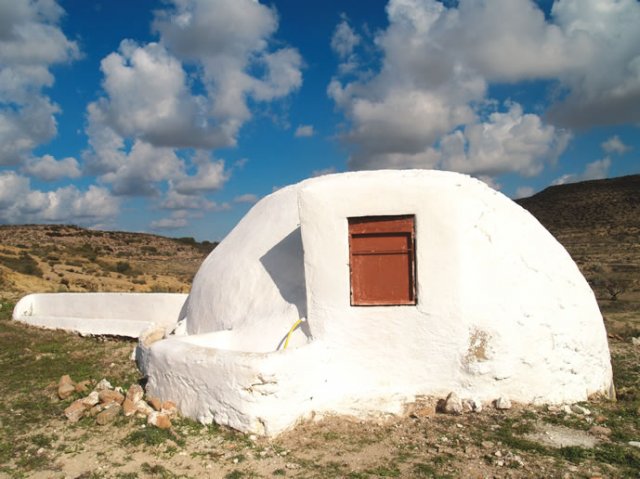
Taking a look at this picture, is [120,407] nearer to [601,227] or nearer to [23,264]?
[23,264]

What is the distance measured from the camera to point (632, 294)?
20.9 meters

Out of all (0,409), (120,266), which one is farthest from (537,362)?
(120,266)

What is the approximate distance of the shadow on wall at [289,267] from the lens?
7.51m

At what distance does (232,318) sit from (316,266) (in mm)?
2001

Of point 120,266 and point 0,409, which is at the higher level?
point 120,266

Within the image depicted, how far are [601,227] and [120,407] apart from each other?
43379 mm

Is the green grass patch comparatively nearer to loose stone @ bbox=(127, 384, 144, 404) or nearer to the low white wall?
loose stone @ bbox=(127, 384, 144, 404)

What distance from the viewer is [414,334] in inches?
263

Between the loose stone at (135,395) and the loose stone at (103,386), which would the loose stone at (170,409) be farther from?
the loose stone at (103,386)

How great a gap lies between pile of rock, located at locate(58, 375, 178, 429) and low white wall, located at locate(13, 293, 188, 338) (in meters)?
4.52

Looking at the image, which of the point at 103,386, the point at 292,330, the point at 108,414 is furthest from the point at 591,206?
the point at 108,414

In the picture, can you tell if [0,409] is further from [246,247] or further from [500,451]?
[500,451]

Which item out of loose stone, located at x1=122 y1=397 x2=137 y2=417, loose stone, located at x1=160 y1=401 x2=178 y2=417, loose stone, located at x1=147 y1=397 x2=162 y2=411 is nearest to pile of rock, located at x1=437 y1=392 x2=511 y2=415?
loose stone, located at x1=160 y1=401 x2=178 y2=417

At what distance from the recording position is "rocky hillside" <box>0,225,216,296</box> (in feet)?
78.5
